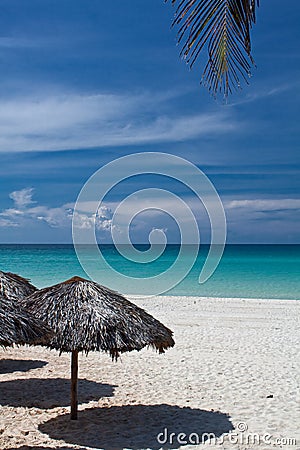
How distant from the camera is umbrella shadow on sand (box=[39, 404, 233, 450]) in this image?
5.56m

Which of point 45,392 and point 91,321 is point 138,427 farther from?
point 45,392

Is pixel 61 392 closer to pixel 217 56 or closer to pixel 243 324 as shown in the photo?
pixel 217 56

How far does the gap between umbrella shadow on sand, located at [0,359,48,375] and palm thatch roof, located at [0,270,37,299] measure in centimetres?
158

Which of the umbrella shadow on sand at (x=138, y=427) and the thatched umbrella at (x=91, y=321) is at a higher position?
the thatched umbrella at (x=91, y=321)

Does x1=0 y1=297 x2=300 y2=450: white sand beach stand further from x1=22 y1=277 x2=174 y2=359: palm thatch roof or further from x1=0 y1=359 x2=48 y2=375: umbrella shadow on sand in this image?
x1=22 y1=277 x2=174 y2=359: palm thatch roof

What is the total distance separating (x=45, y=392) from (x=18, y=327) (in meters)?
2.94

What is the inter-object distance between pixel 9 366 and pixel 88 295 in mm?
4085

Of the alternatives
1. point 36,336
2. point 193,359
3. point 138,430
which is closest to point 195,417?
point 138,430

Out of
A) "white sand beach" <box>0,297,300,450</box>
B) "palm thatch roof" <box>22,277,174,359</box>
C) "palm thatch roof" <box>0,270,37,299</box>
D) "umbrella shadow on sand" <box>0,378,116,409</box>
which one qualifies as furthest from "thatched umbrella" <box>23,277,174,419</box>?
"palm thatch roof" <box>0,270,37,299</box>

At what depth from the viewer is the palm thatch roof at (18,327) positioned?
471 centimetres

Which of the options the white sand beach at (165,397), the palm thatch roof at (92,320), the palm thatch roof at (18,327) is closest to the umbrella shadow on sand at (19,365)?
the white sand beach at (165,397)

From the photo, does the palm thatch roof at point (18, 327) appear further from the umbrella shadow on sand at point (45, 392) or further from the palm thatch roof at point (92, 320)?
the umbrella shadow on sand at point (45, 392)

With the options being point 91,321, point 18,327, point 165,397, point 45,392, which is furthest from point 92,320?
point 45,392

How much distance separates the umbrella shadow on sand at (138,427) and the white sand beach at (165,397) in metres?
0.01
